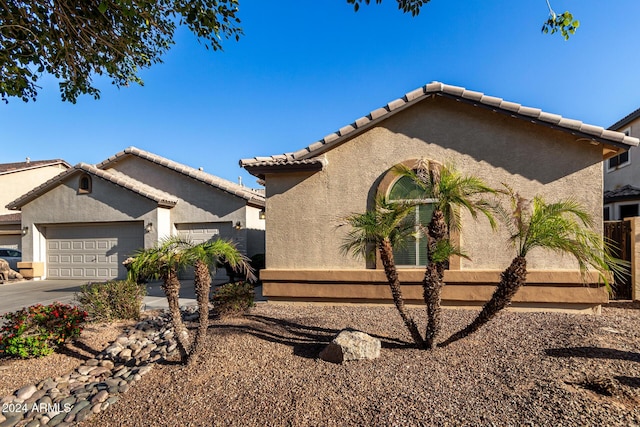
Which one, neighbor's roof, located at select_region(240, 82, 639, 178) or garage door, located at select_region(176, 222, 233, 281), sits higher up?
neighbor's roof, located at select_region(240, 82, 639, 178)

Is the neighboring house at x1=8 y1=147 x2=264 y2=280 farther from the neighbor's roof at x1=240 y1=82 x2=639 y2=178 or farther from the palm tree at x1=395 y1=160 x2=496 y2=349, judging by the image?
the palm tree at x1=395 y1=160 x2=496 y2=349

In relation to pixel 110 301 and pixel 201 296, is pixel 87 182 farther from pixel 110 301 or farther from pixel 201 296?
pixel 201 296

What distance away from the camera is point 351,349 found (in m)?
4.84

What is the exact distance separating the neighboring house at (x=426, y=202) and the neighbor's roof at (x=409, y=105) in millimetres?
23

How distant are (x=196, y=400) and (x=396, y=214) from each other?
145 inches

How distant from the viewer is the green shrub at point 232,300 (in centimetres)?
737

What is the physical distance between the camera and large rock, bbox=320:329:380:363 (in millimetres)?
4820

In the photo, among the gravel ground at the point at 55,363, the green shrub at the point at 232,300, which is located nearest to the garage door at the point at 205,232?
the green shrub at the point at 232,300

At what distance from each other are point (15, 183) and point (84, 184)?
1547 cm

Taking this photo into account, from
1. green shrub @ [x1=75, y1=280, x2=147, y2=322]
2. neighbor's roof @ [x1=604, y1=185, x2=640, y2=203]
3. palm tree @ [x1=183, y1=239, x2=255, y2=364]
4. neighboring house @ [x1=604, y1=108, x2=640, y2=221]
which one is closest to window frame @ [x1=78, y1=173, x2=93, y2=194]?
green shrub @ [x1=75, y1=280, x2=147, y2=322]

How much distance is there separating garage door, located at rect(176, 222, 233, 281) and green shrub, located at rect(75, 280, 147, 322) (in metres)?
6.34

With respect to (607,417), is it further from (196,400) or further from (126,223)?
(126,223)

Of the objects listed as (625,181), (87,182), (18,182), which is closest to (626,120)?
(625,181)

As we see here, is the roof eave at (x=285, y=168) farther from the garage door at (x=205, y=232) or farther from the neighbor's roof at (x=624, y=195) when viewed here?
the neighbor's roof at (x=624, y=195)
